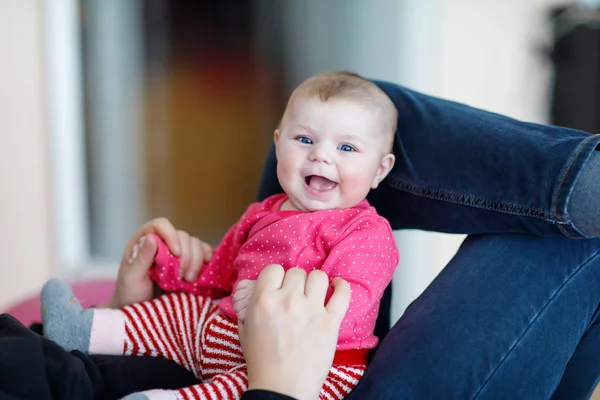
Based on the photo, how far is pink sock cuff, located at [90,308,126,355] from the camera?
109 cm

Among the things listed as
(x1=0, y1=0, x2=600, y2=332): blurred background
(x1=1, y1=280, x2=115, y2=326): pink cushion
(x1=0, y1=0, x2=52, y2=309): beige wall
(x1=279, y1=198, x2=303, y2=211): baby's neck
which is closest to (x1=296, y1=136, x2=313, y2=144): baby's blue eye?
(x1=279, y1=198, x2=303, y2=211): baby's neck

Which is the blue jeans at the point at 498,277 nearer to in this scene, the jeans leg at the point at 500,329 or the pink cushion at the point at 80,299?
the jeans leg at the point at 500,329

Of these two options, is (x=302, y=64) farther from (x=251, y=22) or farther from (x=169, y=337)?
(x=169, y=337)

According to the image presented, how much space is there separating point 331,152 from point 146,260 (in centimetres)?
37

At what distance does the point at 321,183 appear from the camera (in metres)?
1.12

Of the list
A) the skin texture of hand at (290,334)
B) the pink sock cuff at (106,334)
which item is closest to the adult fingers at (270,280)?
the skin texture of hand at (290,334)

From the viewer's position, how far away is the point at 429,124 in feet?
3.69

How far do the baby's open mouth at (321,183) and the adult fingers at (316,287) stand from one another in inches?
9.8

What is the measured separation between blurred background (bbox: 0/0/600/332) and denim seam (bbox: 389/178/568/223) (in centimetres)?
160

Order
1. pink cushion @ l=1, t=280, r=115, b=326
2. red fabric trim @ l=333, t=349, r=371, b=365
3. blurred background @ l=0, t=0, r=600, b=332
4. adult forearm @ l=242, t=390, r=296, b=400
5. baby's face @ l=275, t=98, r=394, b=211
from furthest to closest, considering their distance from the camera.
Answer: blurred background @ l=0, t=0, r=600, b=332 → pink cushion @ l=1, t=280, r=115, b=326 → baby's face @ l=275, t=98, r=394, b=211 → red fabric trim @ l=333, t=349, r=371, b=365 → adult forearm @ l=242, t=390, r=296, b=400

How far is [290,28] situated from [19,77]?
1.13m

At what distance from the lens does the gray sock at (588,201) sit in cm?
92

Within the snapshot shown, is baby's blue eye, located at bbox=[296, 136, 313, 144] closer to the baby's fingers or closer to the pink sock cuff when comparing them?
the baby's fingers

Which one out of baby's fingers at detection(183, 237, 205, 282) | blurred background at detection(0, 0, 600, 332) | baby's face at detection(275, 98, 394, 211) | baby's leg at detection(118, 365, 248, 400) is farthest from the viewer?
blurred background at detection(0, 0, 600, 332)
